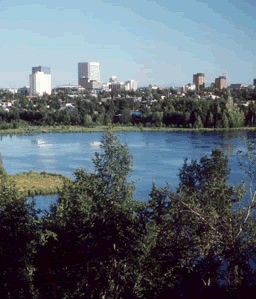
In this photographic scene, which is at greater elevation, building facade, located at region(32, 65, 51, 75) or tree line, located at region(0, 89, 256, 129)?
building facade, located at region(32, 65, 51, 75)

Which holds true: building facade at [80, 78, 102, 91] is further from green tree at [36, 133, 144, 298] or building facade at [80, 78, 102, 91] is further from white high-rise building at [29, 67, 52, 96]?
green tree at [36, 133, 144, 298]

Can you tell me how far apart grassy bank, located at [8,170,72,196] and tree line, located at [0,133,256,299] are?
4.66m

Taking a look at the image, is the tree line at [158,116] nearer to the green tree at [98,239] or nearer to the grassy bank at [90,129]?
the grassy bank at [90,129]

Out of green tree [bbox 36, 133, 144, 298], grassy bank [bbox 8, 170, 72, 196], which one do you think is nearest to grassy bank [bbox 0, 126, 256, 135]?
grassy bank [bbox 8, 170, 72, 196]

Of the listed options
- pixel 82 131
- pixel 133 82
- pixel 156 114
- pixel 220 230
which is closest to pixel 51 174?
pixel 220 230

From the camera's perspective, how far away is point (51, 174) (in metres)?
9.53

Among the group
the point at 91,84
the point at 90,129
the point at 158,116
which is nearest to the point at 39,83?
the point at 91,84

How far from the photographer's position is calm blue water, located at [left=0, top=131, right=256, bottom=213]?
30.9 feet

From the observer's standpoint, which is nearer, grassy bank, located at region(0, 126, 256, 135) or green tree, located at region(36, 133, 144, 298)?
green tree, located at region(36, 133, 144, 298)

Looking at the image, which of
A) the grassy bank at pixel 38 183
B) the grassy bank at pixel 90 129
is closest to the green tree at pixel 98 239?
the grassy bank at pixel 38 183

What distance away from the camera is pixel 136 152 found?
13047 millimetres

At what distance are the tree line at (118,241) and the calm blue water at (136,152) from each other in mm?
4138

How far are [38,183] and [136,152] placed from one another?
492cm

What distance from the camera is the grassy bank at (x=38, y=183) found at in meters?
7.94
